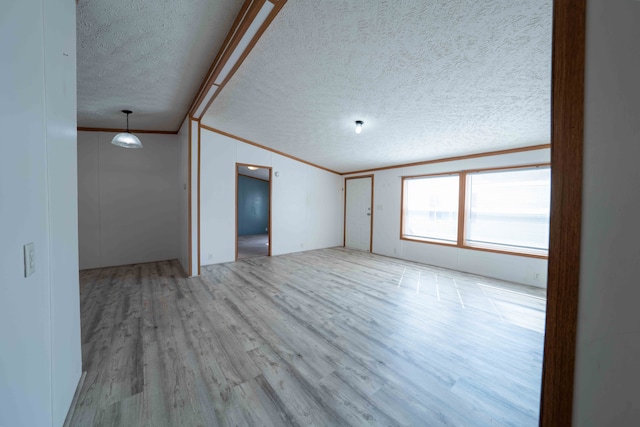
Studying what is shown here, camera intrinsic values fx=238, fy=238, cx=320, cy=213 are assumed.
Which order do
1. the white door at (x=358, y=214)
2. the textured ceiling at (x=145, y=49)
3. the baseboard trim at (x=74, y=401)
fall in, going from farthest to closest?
the white door at (x=358, y=214)
the textured ceiling at (x=145, y=49)
the baseboard trim at (x=74, y=401)

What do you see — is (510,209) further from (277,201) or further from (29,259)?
(29,259)

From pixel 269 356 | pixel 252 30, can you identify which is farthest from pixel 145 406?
pixel 252 30

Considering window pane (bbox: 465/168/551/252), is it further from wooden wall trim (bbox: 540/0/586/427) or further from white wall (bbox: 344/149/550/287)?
wooden wall trim (bbox: 540/0/586/427)

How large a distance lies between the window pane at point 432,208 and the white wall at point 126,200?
17.4ft

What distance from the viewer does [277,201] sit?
5820 mm

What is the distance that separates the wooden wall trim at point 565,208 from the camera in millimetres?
502

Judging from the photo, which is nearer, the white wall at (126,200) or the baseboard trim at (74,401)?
the baseboard trim at (74,401)

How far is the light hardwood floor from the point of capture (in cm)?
149

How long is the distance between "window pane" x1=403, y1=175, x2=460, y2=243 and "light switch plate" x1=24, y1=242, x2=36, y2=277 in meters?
5.47

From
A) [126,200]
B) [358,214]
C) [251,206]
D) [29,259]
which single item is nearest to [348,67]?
[29,259]

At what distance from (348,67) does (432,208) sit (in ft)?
12.4

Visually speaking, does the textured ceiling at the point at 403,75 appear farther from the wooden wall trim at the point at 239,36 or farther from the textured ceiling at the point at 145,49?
the textured ceiling at the point at 145,49

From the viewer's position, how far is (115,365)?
186 centimetres

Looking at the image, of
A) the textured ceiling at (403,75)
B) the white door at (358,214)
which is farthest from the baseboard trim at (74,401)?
the white door at (358,214)
